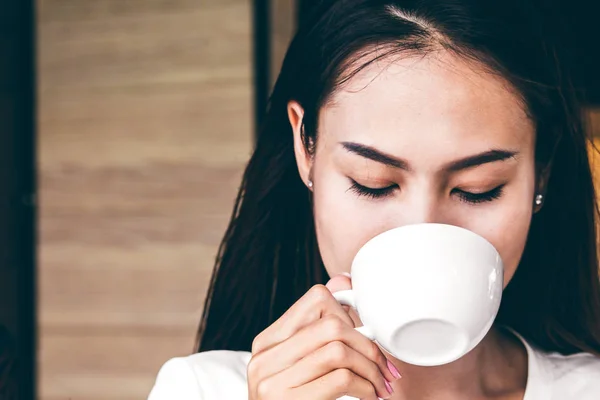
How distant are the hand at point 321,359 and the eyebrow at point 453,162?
166 mm

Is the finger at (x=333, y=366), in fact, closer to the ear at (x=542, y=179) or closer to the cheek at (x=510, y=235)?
the cheek at (x=510, y=235)

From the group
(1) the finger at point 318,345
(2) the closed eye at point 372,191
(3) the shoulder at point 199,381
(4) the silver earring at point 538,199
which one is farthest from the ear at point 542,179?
(3) the shoulder at point 199,381

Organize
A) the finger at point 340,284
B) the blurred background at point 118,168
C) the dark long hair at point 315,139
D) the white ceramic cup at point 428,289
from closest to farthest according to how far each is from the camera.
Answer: the white ceramic cup at point 428,289
the finger at point 340,284
the dark long hair at point 315,139
the blurred background at point 118,168

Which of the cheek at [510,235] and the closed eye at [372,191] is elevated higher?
the closed eye at [372,191]

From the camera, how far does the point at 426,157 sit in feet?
2.72

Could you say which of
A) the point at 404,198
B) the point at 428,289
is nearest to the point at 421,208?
the point at 404,198

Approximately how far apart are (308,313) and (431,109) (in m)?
0.27

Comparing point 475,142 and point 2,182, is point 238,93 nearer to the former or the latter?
point 2,182

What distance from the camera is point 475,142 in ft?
2.76

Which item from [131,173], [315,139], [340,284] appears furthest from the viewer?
[131,173]

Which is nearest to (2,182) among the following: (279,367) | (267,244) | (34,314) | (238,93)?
(34,314)

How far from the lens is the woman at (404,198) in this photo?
0.83m

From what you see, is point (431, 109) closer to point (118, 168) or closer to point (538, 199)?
point (538, 199)

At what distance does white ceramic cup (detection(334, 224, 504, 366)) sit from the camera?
2.30 feet
